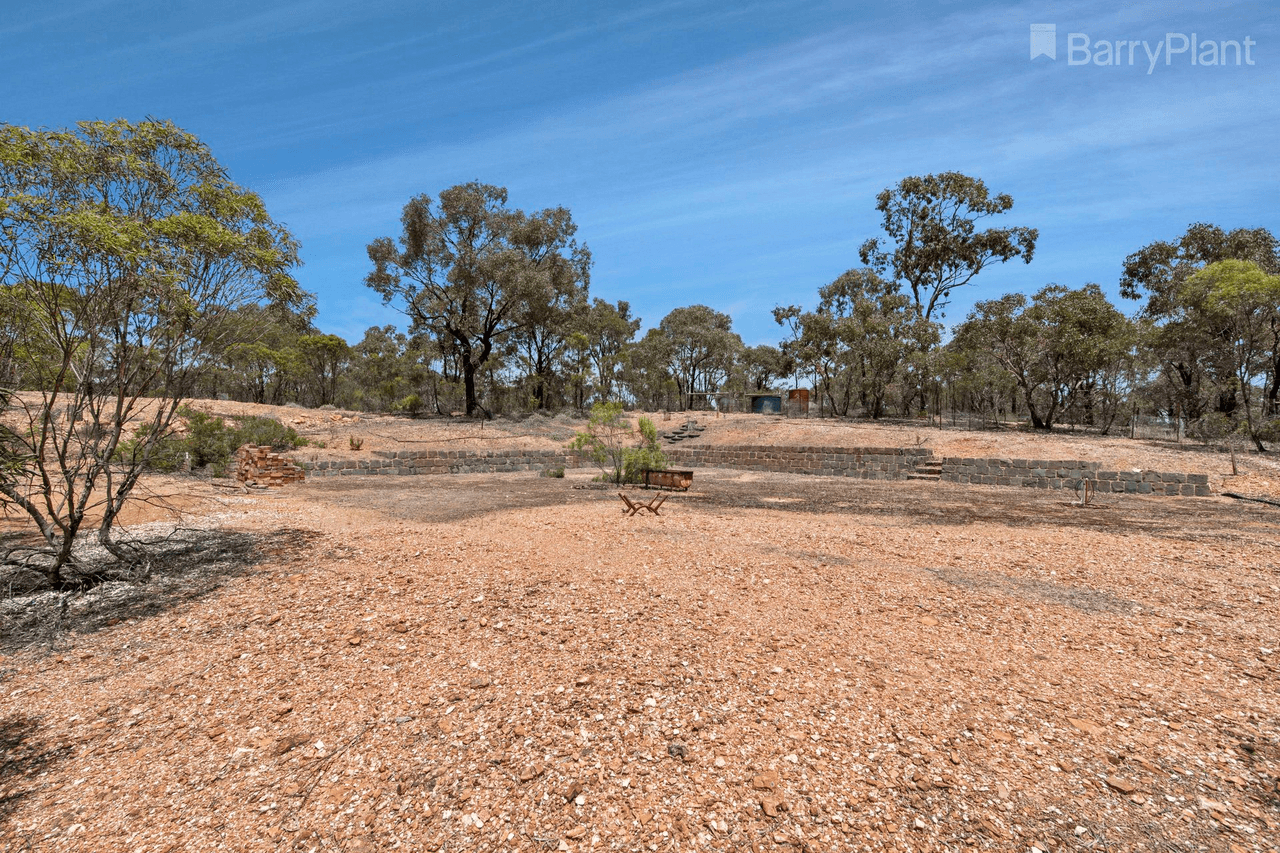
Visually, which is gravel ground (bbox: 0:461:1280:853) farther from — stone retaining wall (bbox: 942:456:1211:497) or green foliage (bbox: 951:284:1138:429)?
green foliage (bbox: 951:284:1138:429)

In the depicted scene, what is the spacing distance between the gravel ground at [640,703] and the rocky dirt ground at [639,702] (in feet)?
0.06

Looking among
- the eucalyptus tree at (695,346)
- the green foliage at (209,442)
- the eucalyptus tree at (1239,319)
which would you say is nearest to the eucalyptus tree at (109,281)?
the green foliage at (209,442)

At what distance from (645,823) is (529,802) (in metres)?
0.64

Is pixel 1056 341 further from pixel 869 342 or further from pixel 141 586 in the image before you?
pixel 141 586

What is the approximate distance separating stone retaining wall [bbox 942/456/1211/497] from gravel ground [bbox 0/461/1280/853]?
32.9 ft

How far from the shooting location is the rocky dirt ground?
2840mm

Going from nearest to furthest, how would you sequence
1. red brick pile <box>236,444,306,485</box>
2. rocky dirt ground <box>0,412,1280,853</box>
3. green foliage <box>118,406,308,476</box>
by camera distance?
rocky dirt ground <box>0,412,1280,853</box>
green foliage <box>118,406,308,476</box>
red brick pile <box>236,444,306,485</box>

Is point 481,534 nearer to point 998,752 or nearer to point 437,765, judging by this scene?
point 437,765

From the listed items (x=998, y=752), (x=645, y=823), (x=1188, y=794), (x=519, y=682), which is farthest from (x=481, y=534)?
(x=1188, y=794)

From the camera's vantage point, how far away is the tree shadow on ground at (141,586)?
16.1 feet

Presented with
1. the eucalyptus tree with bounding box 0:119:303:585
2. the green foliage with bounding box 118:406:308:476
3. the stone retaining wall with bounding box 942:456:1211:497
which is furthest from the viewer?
the stone retaining wall with bounding box 942:456:1211:497

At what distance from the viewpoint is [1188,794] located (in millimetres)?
2957

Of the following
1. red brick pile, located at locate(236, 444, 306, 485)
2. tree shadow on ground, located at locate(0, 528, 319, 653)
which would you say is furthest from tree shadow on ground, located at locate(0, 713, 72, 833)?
red brick pile, located at locate(236, 444, 306, 485)

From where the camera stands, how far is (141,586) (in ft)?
18.8
